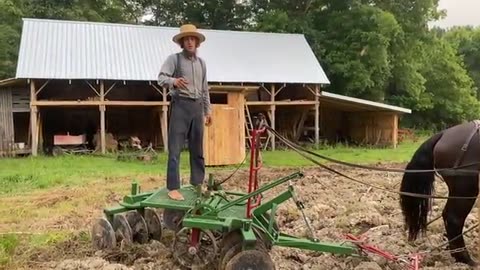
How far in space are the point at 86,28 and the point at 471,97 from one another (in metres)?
23.3

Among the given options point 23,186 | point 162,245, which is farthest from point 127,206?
point 23,186

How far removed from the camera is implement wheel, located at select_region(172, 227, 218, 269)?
471cm

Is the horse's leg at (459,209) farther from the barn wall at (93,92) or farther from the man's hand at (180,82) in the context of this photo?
the barn wall at (93,92)

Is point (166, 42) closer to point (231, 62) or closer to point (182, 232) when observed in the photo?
point (231, 62)

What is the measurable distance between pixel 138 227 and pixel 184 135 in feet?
3.55

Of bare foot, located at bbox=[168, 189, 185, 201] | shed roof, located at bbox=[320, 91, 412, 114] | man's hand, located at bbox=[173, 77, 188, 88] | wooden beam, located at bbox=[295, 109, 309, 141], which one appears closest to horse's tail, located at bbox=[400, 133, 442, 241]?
bare foot, located at bbox=[168, 189, 185, 201]

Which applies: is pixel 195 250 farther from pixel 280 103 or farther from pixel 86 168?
pixel 280 103

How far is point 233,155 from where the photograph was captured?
14.8m

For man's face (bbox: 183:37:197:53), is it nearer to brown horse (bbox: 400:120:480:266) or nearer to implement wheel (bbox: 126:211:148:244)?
implement wheel (bbox: 126:211:148:244)

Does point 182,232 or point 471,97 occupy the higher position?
point 471,97

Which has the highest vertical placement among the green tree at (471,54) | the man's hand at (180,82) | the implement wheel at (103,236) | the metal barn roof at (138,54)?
the green tree at (471,54)

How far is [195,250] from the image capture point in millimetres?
4664

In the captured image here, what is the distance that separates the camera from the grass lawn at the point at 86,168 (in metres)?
11.0

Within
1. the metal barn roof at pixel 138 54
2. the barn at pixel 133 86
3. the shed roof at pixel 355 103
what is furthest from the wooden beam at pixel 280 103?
the metal barn roof at pixel 138 54
